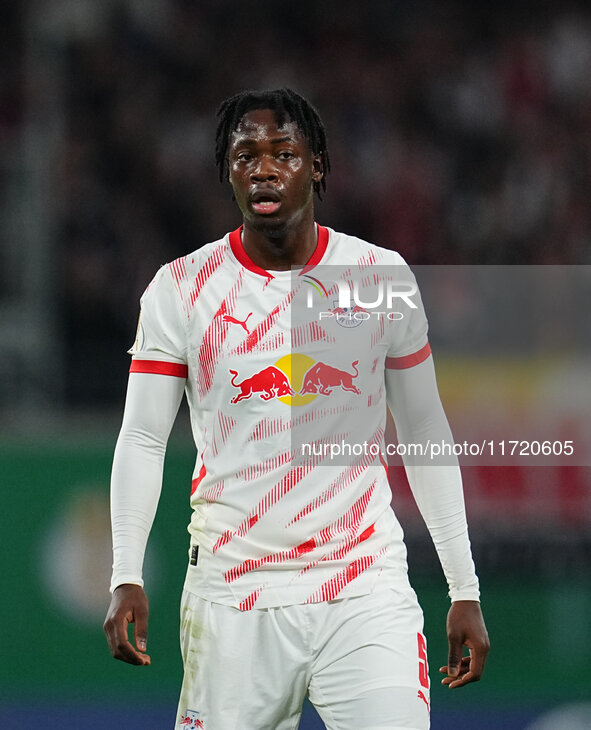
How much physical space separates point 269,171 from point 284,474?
71cm

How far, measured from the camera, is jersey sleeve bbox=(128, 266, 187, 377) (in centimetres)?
290

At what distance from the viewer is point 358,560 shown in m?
2.81

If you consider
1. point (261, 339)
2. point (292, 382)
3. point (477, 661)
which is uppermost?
point (261, 339)

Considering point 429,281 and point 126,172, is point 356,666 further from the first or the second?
point 126,172

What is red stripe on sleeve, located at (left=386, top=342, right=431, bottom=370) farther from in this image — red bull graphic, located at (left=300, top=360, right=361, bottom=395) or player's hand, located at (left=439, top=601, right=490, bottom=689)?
player's hand, located at (left=439, top=601, right=490, bottom=689)

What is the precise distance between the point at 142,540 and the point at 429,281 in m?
2.99

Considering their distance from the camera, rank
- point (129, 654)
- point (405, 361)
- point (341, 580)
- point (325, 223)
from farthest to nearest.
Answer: point (325, 223), point (405, 361), point (341, 580), point (129, 654)

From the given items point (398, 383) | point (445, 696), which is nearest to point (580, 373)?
point (445, 696)

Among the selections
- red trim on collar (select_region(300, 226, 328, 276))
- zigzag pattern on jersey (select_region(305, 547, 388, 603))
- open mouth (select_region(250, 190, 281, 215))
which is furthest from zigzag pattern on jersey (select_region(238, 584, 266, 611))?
open mouth (select_region(250, 190, 281, 215))

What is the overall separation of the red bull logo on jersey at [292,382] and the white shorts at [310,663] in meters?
0.47

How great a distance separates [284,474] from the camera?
282cm

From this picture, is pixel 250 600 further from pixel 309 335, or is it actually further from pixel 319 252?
pixel 319 252

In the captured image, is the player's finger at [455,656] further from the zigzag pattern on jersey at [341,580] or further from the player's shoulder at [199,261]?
the player's shoulder at [199,261]

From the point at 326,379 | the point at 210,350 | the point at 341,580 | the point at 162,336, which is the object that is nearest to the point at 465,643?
the point at 341,580
